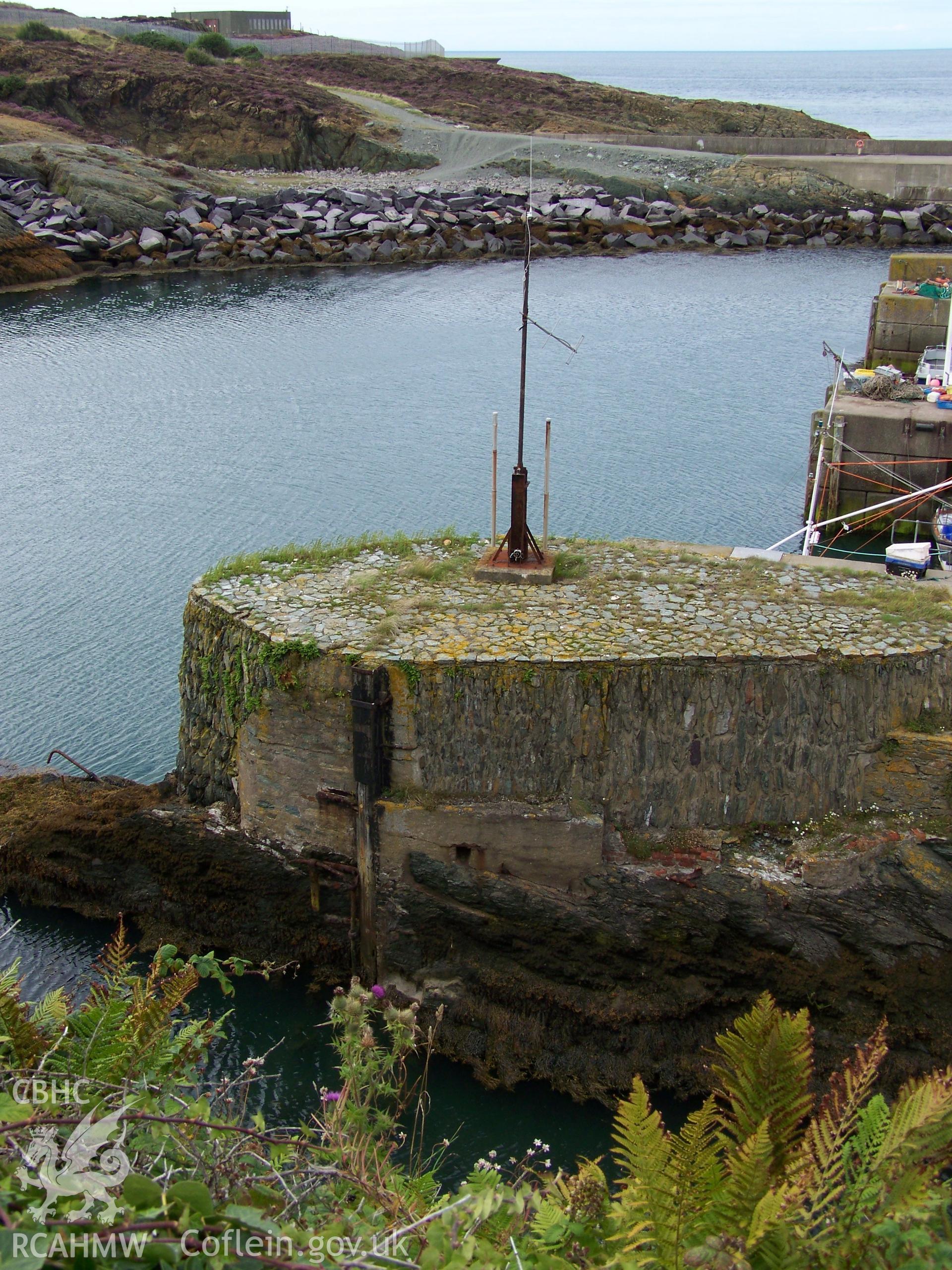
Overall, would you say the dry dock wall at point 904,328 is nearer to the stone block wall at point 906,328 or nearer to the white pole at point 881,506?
the stone block wall at point 906,328

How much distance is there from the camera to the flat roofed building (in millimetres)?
101562

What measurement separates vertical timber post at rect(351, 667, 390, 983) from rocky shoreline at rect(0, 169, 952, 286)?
132 ft

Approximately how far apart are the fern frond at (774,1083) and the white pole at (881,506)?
15.2 meters

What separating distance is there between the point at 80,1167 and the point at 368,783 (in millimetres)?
7687

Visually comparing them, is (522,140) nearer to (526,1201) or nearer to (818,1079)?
(818,1079)

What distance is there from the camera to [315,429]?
2894 centimetres

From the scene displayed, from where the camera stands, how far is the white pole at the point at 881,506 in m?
21.0

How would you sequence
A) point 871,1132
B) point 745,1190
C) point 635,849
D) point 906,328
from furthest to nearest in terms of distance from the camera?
point 906,328
point 635,849
point 871,1132
point 745,1190

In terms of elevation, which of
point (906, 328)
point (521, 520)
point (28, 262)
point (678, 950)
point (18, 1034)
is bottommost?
point (678, 950)

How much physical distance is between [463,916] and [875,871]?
155 inches

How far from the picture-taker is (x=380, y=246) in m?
50.5

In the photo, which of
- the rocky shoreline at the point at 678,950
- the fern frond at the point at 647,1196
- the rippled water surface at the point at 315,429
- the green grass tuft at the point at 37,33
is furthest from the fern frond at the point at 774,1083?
the green grass tuft at the point at 37,33

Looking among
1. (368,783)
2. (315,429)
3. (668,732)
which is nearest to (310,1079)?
(368,783)

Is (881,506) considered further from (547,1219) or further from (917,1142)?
(547,1219)
